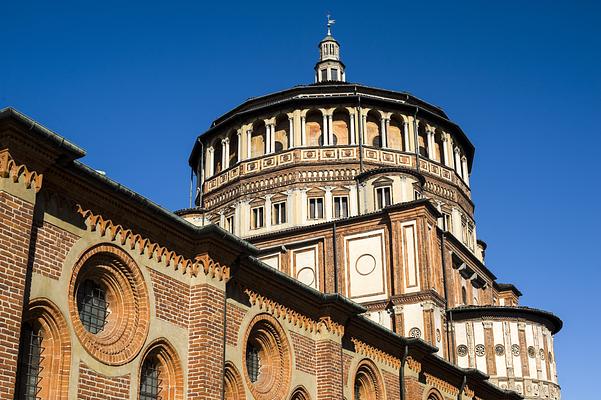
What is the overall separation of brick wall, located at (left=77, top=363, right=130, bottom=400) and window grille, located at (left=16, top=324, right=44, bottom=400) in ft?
2.71

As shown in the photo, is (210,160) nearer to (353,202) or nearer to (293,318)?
Answer: (353,202)

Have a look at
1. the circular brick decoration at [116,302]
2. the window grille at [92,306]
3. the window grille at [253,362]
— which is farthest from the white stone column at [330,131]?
the window grille at [92,306]

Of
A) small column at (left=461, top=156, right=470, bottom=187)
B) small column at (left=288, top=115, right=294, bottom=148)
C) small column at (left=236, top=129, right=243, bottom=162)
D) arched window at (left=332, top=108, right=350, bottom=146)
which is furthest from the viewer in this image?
small column at (left=461, top=156, right=470, bottom=187)

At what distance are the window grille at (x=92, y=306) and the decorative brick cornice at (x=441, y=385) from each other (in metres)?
15.2

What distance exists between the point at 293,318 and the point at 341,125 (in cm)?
2518

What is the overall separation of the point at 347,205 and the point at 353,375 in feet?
64.5

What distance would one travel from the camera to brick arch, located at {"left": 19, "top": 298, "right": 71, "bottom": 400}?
13953 mm

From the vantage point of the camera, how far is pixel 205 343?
681 inches

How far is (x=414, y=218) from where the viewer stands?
3794cm

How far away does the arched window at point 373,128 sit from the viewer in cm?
4538

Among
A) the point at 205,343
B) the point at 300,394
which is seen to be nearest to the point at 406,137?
the point at 300,394

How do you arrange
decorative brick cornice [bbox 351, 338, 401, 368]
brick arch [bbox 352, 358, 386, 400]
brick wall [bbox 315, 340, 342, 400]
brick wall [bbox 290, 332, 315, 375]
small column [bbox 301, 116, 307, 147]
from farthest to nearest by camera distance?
small column [bbox 301, 116, 307, 147] → brick arch [bbox 352, 358, 386, 400] → decorative brick cornice [bbox 351, 338, 401, 368] → brick wall [bbox 315, 340, 342, 400] → brick wall [bbox 290, 332, 315, 375]

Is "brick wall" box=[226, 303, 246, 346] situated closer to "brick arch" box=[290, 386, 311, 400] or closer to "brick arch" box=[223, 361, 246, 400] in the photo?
"brick arch" box=[223, 361, 246, 400]

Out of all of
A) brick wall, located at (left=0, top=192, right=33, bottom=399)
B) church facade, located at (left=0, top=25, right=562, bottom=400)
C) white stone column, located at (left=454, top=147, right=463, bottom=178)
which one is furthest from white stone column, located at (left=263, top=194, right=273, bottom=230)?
brick wall, located at (left=0, top=192, right=33, bottom=399)
